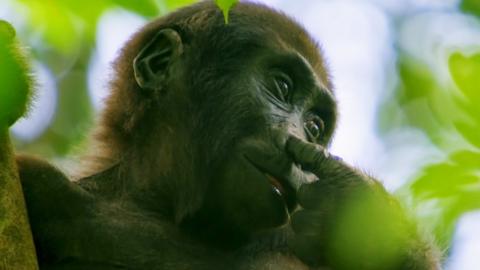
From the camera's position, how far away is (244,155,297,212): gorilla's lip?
4438mm

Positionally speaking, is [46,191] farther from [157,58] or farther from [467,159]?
[467,159]

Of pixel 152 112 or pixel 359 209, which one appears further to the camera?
pixel 152 112

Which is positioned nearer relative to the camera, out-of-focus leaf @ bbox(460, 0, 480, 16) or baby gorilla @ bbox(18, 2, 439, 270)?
out-of-focus leaf @ bbox(460, 0, 480, 16)

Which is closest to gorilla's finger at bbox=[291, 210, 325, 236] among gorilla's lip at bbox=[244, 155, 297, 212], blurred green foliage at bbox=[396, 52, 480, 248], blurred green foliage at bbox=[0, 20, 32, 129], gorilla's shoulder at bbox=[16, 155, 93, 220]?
gorilla's lip at bbox=[244, 155, 297, 212]

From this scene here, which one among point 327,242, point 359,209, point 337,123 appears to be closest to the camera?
point 327,242

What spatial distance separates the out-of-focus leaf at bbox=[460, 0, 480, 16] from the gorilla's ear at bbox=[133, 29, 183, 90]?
6.95ft

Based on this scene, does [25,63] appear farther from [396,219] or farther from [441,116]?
[396,219]

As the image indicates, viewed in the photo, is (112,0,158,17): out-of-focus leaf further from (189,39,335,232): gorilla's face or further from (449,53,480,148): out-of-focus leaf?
(189,39,335,232): gorilla's face

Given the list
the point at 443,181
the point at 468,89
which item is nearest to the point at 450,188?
the point at 443,181

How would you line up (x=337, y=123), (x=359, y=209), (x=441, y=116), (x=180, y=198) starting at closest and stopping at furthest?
(x=441, y=116)
(x=359, y=209)
(x=180, y=198)
(x=337, y=123)

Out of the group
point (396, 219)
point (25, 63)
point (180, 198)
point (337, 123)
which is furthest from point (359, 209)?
point (25, 63)

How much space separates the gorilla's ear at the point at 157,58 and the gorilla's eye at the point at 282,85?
61cm

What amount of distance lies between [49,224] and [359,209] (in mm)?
Result: 1541

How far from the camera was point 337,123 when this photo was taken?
18.6ft
